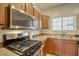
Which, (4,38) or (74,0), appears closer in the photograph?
(74,0)

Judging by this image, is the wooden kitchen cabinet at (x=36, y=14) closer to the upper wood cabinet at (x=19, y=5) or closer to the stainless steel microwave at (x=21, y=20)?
the stainless steel microwave at (x=21, y=20)

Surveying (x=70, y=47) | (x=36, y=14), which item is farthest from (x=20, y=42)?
(x=70, y=47)

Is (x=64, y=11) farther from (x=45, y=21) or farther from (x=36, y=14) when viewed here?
(x=36, y=14)

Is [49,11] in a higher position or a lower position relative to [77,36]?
higher

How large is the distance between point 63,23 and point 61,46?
336 mm

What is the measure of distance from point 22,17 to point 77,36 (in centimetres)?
81

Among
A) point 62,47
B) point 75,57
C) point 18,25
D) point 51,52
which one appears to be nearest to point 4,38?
point 18,25

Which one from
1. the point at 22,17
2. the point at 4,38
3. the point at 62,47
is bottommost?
the point at 62,47

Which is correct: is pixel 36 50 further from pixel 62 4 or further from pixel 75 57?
pixel 62 4

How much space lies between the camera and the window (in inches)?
55.8

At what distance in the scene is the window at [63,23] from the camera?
4.65ft

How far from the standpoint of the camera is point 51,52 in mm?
1445

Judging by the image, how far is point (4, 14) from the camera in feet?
3.71

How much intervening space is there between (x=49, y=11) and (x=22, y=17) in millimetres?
387
